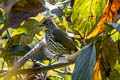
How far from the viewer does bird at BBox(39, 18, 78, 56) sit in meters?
2.24

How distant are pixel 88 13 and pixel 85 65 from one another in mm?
614

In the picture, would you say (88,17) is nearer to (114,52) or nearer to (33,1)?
(114,52)

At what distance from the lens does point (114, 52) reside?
1367mm

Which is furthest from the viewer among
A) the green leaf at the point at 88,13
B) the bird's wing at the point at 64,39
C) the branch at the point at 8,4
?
the branch at the point at 8,4

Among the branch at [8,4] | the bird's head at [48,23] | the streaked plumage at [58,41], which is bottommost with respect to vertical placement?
the streaked plumage at [58,41]

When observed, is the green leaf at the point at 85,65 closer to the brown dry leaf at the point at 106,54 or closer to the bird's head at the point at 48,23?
the brown dry leaf at the point at 106,54

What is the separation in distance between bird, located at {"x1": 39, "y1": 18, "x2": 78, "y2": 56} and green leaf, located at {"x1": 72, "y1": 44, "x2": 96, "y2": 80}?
0.98 m

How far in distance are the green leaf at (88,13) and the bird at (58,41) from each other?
0.48m

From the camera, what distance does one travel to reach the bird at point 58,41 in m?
2.24

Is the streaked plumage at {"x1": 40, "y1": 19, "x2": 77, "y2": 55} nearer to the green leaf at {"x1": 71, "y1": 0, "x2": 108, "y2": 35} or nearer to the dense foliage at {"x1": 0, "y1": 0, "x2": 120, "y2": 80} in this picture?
the dense foliage at {"x1": 0, "y1": 0, "x2": 120, "y2": 80}

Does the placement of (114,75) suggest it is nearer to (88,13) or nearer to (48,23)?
(88,13)

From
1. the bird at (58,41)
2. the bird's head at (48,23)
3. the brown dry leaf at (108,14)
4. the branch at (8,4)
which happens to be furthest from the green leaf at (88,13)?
the bird's head at (48,23)

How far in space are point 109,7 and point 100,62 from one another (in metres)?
0.30

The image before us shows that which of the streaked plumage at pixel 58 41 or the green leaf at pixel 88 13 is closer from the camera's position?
the green leaf at pixel 88 13
